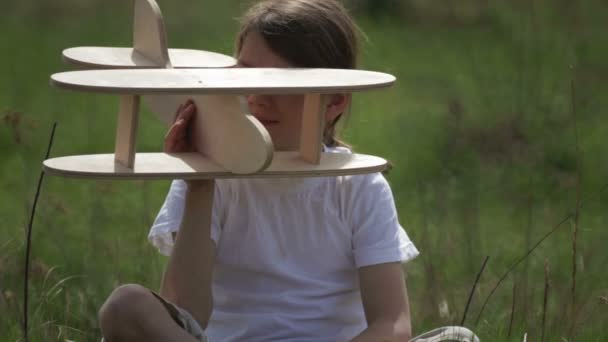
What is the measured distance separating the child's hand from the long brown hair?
338mm

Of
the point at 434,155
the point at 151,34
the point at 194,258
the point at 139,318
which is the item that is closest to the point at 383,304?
the point at 194,258

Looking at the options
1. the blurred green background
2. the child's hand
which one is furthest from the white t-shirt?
the blurred green background

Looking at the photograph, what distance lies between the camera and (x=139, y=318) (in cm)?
285

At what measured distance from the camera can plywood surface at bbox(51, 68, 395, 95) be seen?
2.50 meters

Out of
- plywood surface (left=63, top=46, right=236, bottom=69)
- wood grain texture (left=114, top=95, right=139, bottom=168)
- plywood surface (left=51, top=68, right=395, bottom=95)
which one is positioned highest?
plywood surface (left=51, top=68, right=395, bottom=95)

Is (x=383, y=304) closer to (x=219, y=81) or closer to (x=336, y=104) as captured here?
(x=336, y=104)

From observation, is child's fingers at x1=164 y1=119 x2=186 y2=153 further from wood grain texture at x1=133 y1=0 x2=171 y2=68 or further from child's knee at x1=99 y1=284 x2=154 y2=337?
child's knee at x1=99 y1=284 x2=154 y2=337

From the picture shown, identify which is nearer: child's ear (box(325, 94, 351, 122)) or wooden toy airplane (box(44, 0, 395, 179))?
wooden toy airplane (box(44, 0, 395, 179))

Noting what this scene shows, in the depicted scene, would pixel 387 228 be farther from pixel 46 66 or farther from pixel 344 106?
pixel 46 66

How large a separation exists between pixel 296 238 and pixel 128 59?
631mm

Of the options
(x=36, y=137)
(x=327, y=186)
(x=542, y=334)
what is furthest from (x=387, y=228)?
(x=36, y=137)

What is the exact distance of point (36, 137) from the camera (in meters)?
6.49

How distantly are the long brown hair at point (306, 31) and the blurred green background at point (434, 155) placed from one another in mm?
885

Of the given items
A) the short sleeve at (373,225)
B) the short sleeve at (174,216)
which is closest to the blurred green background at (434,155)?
the short sleeve at (373,225)
